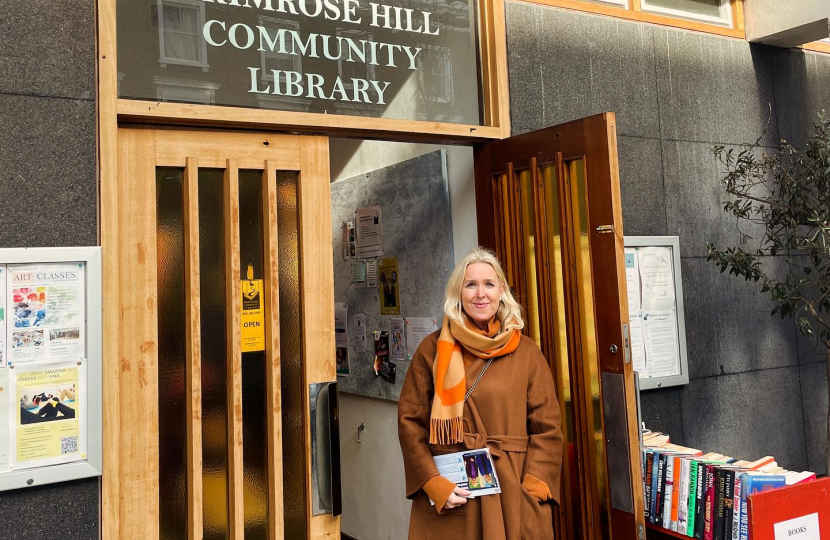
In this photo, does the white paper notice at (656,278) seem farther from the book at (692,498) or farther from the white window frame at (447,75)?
the white window frame at (447,75)

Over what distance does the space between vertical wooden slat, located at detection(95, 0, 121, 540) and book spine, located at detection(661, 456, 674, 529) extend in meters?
2.15

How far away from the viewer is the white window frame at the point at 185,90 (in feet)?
9.29

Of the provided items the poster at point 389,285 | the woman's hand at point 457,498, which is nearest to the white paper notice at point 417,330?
the poster at point 389,285

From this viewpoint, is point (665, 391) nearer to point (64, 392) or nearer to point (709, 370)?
point (709, 370)

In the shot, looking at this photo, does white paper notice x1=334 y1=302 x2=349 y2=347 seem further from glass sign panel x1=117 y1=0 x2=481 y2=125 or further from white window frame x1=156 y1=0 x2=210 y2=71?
white window frame x1=156 y1=0 x2=210 y2=71

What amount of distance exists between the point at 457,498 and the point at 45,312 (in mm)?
1507

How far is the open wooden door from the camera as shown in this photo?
9.43ft

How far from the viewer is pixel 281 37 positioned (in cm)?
312

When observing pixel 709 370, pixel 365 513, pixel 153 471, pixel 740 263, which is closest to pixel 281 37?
pixel 153 471

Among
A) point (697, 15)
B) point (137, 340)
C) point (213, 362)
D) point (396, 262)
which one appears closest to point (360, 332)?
point (396, 262)

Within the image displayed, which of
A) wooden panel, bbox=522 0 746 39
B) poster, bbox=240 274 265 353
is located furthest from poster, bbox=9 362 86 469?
wooden panel, bbox=522 0 746 39

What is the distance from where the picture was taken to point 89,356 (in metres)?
2.60

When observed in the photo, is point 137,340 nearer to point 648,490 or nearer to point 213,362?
point 213,362

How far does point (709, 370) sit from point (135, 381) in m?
2.94
